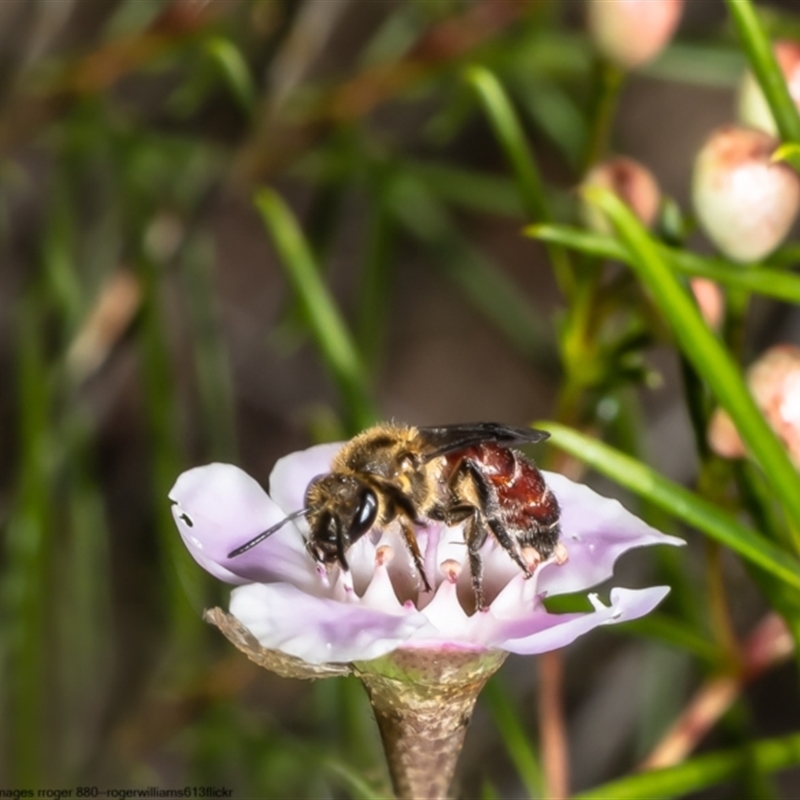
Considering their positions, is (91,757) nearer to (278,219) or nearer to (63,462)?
(63,462)

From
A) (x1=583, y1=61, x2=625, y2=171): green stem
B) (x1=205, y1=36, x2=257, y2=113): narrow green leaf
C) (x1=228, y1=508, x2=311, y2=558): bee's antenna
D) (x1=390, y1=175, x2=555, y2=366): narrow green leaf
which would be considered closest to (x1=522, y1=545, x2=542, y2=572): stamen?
(x1=228, y1=508, x2=311, y2=558): bee's antenna

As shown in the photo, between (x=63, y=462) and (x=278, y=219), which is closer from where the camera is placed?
(x=278, y=219)

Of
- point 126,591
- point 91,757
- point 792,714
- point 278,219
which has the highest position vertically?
point 278,219

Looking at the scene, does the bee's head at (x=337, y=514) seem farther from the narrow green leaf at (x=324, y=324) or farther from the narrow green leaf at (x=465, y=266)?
the narrow green leaf at (x=465, y=266)

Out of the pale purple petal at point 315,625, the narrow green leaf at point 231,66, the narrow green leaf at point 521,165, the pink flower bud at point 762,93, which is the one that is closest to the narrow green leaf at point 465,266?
the narrow green leaf at point 231,66

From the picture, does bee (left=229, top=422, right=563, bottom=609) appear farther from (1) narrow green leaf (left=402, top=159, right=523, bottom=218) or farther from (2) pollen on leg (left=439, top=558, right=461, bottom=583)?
(1) narrow green leaf (left=402, top=159, right=523, bottom=218)

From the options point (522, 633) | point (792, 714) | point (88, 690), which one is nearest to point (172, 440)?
point (88, 690)
